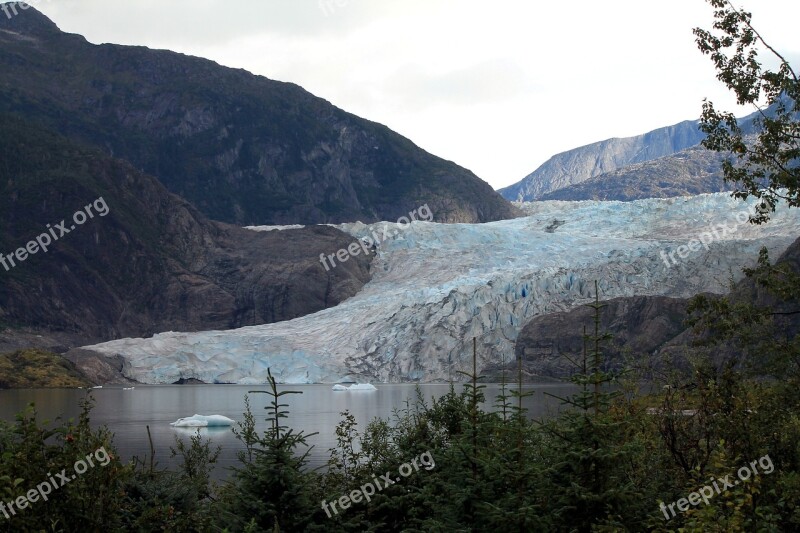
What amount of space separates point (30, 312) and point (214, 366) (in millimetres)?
41642

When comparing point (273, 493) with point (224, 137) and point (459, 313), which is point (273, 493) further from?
point (224, 137)

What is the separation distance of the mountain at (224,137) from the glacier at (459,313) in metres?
83.7

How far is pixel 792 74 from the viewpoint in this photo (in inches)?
551

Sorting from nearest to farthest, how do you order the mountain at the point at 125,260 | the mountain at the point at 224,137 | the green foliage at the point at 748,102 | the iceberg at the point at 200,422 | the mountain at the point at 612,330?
the green foliage at the point at 748,102
the iceberg at the point at 200,422
the mountain at the point at 612,330
the mountain at the point at 125,260
the mountain at the point at 224,137

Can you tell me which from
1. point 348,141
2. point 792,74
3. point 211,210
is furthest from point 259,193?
point 792,74

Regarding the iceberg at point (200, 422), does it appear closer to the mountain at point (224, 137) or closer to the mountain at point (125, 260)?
the mountain at point (125, 260)

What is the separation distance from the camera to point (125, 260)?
11350cm

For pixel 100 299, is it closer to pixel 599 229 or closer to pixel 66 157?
pixel 66 157

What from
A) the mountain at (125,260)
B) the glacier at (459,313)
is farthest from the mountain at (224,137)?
the glacier at (459,313)

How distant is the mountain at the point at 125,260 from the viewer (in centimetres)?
10244

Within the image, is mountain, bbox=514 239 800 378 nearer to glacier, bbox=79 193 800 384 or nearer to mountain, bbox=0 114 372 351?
glacier, bbox=79 193 800 384

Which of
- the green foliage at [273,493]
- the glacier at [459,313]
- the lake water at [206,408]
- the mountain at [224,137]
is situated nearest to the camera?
the green foliage at [273,493]

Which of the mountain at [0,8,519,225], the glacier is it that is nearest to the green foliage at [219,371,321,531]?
the glacier

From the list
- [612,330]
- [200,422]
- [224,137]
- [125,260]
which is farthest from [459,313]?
[224,137]
